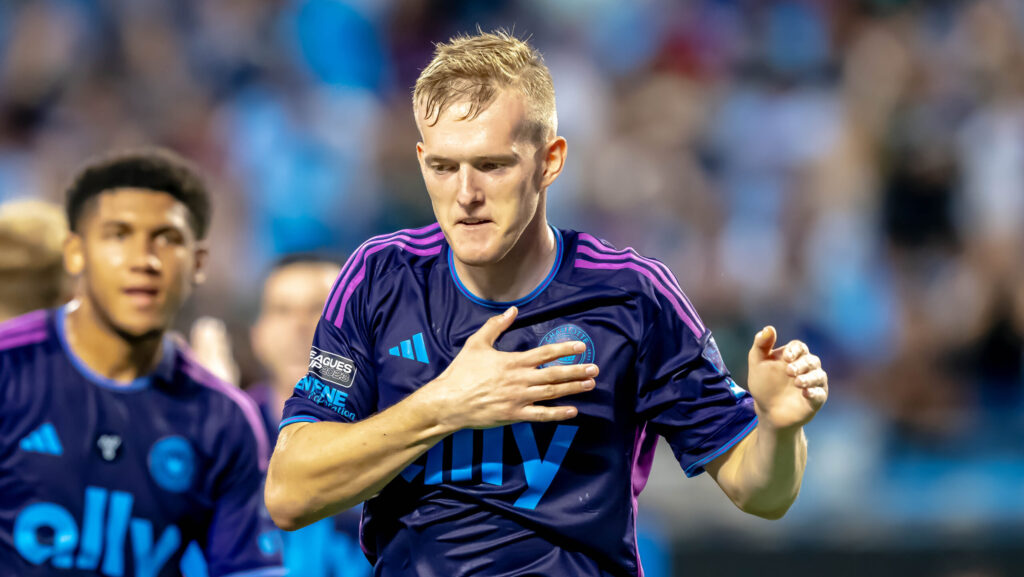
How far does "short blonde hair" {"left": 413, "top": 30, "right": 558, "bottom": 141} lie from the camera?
334 cm

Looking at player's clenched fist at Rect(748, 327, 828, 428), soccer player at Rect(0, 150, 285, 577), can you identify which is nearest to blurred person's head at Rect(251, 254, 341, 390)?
soccer player at Rect(0, 150, 285, 577)

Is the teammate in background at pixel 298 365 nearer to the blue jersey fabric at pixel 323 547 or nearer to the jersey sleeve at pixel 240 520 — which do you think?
the blue jersey fabric at pixel 323 547

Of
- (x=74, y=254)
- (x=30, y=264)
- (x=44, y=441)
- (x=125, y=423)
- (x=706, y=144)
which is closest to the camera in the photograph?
(x=44, y=441)

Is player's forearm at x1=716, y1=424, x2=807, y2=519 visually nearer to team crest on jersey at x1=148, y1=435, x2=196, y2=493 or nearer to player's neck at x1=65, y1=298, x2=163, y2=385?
team crest on jersey at x1=148, y1=435, x2=196, y2=493

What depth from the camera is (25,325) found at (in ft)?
14.8

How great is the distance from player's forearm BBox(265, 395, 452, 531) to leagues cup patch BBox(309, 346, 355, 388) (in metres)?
0.17

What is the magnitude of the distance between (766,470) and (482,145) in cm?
110

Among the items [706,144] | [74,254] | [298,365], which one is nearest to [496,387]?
[74,254]

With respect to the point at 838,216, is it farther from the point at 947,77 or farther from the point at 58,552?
the point at 58,552

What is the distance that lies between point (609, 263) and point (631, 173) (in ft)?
20.0

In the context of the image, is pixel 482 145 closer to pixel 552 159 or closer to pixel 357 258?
pixel 552 159

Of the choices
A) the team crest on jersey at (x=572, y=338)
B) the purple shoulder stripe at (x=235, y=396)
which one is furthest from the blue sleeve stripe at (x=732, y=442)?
the purple shoulder stripe at (x=235, y=396)

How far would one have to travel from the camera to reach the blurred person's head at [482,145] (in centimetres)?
331

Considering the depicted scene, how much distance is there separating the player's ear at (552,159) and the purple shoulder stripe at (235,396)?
1605 mm
